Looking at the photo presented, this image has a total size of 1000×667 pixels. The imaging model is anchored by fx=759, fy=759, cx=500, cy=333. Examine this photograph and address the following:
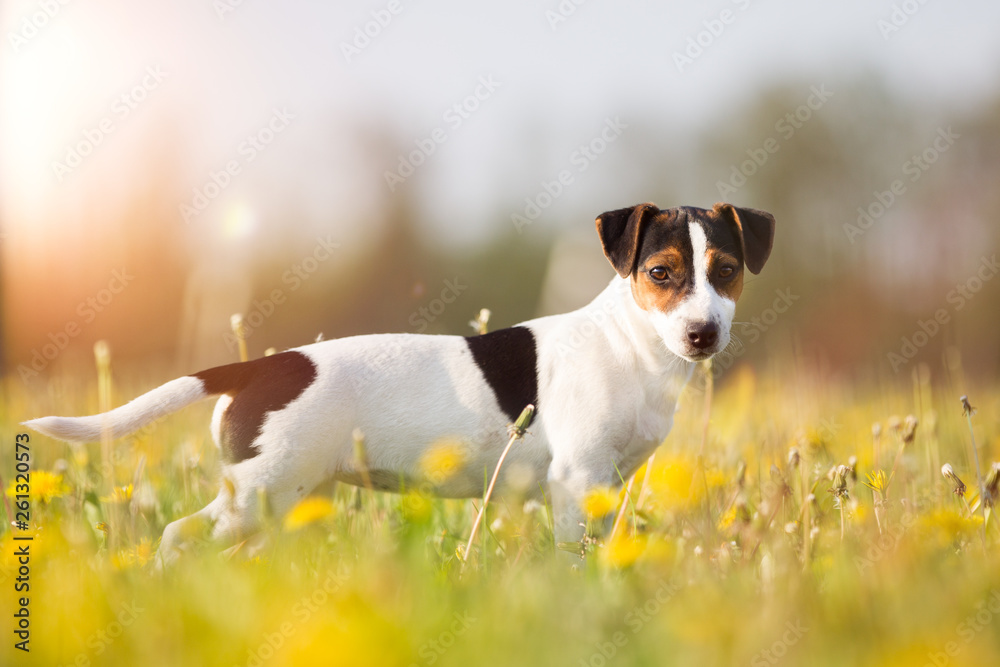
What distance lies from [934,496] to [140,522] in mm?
3654

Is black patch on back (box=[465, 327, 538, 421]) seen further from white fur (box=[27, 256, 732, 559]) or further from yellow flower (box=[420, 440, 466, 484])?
yellow flower (box=[420, 440, 466, 484])

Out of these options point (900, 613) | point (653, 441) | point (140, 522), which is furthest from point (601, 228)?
point (140, 522)

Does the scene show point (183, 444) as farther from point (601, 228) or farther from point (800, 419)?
point (800, 419)

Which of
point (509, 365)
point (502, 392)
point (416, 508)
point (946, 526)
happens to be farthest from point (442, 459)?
point (946, 526)

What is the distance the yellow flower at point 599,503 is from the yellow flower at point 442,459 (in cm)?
58

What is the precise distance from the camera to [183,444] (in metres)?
4.82

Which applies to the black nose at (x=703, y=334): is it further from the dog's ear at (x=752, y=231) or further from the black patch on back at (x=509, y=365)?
the black patch on back at (x=509, y=365)

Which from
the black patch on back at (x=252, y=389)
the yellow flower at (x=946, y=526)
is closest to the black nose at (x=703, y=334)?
the yellow flower at (x=946, y=526)

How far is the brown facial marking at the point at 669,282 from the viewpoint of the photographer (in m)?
3.22

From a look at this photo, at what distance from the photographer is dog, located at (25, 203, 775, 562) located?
3143 mm

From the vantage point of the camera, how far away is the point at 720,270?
10.8 ft

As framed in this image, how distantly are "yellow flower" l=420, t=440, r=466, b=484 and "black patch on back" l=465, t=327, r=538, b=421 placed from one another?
278 millimetres

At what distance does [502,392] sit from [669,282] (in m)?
0.88

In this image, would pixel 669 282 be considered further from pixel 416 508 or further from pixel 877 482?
pixel 416 508
